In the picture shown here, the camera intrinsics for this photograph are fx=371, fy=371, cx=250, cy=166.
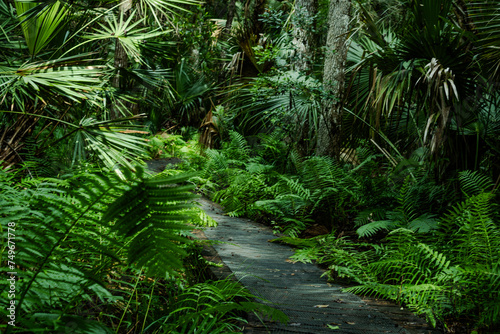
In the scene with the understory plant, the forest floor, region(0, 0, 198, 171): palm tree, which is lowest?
the forest floor

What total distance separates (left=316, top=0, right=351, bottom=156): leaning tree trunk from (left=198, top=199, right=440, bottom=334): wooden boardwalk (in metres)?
2.30

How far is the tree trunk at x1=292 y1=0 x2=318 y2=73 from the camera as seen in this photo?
6.36 m

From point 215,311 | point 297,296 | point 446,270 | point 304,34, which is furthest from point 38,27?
point 446,270

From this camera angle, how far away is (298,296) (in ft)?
9.12

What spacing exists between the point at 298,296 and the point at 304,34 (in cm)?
531

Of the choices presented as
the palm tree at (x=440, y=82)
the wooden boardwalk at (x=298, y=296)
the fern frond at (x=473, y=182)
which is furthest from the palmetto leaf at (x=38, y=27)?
the fern frond at (x=473, y=182)

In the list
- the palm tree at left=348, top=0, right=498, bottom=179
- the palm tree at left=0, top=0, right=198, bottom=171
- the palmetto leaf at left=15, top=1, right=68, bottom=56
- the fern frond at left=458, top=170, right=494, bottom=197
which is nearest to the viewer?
the palm tree at left=0, top=0, right=198, bottom=171

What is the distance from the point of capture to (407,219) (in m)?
3.76

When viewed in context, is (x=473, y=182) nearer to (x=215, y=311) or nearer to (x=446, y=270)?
(x=446, y=270)

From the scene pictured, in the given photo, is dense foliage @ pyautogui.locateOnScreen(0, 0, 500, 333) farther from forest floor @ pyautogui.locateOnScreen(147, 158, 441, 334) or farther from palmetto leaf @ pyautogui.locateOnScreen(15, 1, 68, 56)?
forest floor @ pyautogui.locateOnScreen(147, 158, 441, 334)

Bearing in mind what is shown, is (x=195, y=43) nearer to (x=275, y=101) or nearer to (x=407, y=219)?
(x=275, y=101)

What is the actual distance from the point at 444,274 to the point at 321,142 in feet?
11.3

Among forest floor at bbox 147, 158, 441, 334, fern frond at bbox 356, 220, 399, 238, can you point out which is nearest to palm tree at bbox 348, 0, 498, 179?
fern frond at bbox 356, 220, 399, 238

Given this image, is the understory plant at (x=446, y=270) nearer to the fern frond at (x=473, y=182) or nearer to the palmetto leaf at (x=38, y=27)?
the fern frond at (x=473, y=182)
